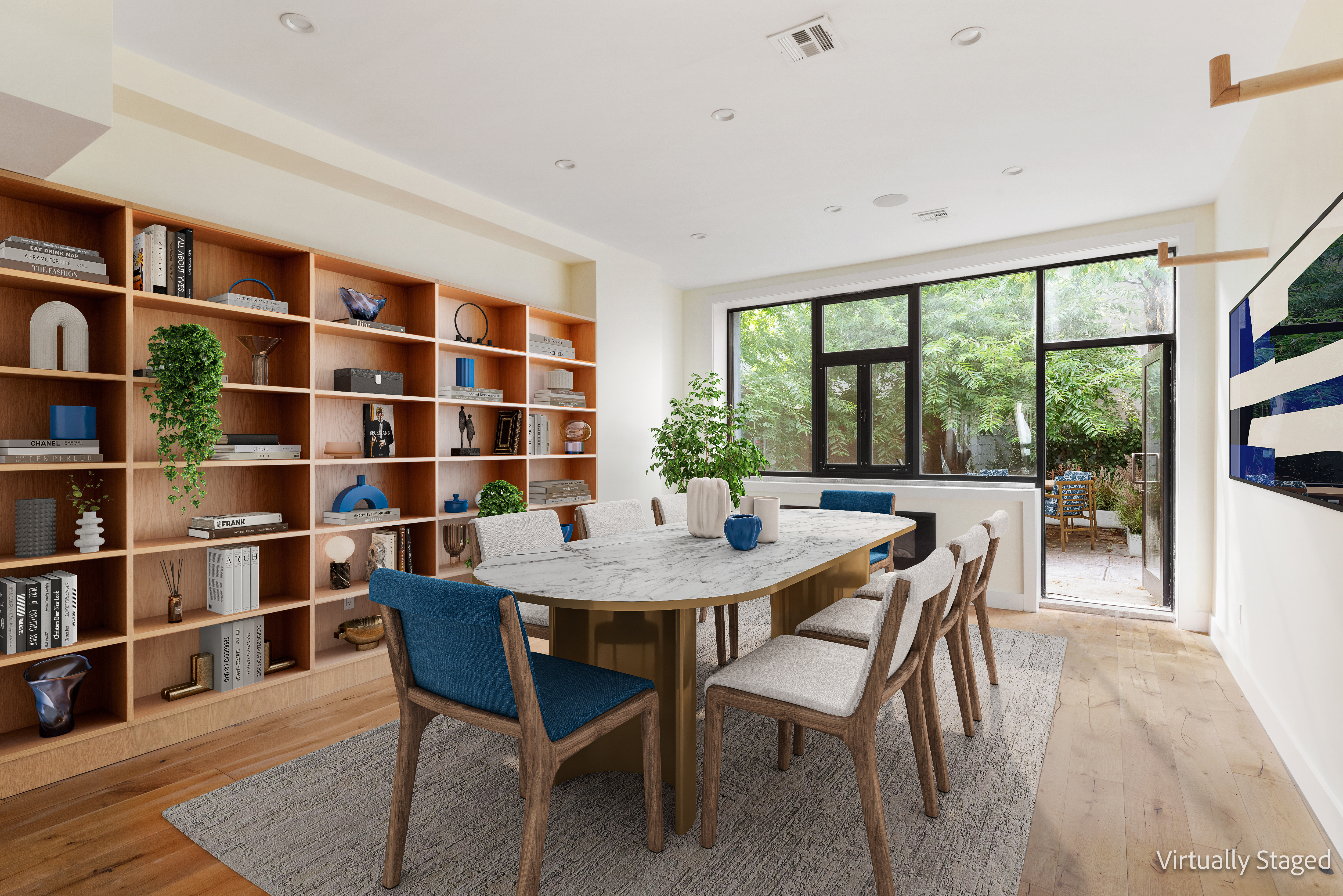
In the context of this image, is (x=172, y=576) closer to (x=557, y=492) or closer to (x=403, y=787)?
(x=403, y=787)

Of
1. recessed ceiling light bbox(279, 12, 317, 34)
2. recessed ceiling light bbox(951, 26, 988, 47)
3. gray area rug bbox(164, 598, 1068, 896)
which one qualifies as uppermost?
recessed ceiling light bbox(279, 12, 317, 34)

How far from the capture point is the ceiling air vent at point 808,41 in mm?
2338

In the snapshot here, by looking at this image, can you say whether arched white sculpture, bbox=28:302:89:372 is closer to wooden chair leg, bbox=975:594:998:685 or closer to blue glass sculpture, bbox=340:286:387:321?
blue glass sculpture, bbox=340:286:387:321

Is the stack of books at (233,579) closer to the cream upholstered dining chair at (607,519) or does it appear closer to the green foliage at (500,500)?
the green foliage at (500,500)

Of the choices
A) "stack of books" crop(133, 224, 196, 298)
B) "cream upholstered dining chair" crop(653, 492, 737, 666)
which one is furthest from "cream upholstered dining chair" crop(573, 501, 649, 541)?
"stack of books" crop(133, 224, 196, 298)

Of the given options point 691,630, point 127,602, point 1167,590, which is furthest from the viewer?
point 1167,590

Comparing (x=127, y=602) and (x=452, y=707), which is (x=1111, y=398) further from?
(x=127, y=602)

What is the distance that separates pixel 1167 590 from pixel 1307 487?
116 inches

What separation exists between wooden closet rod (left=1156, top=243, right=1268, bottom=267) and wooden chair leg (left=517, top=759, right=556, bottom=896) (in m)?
2.85

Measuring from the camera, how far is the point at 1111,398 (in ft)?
21.9

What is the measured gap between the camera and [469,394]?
13.0 ft

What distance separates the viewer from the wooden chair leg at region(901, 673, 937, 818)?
1.99 meters

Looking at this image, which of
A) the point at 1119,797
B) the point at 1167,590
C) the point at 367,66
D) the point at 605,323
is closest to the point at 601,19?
the point at 367,66

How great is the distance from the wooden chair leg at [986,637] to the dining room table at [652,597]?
2.09 ft
